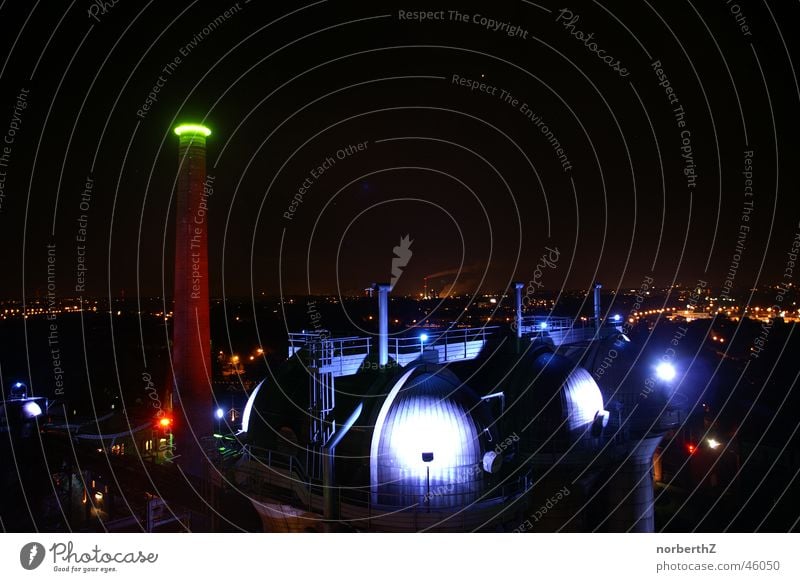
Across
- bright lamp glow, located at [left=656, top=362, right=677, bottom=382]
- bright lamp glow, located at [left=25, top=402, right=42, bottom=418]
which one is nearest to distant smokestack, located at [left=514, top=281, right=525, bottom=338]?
bright lamp glow, located at [left=656, top=362, right=677, bottom=382]

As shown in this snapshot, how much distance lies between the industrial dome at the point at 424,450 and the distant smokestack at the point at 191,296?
1124 centimetres

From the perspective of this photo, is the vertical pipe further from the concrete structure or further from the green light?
the green light

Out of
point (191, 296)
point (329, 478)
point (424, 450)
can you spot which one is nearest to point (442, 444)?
point (424, 450)

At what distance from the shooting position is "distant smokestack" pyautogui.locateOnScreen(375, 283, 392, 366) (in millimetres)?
16672

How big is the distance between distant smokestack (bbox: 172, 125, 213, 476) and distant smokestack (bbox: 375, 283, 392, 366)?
9.65 meters

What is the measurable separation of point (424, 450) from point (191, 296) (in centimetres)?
1297

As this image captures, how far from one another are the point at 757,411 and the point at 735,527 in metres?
12.1

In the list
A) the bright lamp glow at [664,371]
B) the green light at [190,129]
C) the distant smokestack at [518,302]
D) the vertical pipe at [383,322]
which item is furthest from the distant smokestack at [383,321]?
the bright lamp glow at [664,371]

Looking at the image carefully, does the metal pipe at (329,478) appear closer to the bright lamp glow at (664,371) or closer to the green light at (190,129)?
the green light at (190,129)

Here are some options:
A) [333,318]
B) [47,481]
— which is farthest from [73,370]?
[333,318]

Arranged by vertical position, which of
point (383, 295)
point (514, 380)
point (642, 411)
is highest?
point (383, 295)

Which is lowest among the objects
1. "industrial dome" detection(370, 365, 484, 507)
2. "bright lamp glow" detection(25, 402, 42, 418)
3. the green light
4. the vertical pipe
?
"bright lamp glow" detection(25, 402, 42, 418)

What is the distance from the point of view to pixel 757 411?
36.7 metres
